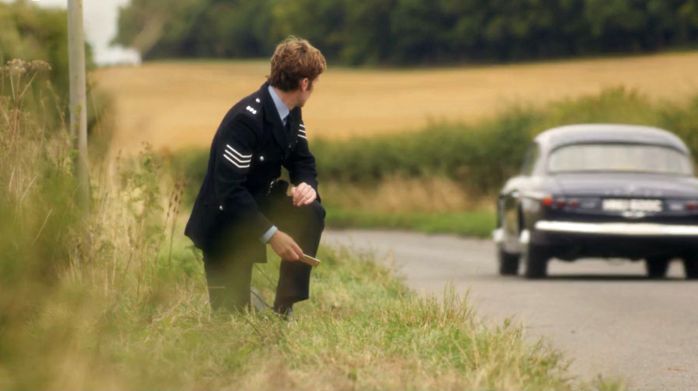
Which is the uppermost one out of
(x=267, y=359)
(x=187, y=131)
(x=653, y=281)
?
(x=267, y=359)

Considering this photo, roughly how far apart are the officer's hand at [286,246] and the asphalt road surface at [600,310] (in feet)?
3.79

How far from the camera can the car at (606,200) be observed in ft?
56.0

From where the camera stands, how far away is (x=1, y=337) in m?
6.66

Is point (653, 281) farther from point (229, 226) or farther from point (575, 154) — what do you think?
point (229, 226)

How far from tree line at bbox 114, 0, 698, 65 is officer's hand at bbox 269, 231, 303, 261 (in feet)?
191

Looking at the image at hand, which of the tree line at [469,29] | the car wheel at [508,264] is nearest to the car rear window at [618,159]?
the car wheel at [508,264]

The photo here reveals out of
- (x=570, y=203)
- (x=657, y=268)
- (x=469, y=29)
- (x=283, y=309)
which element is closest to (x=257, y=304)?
(x=283, y=309)

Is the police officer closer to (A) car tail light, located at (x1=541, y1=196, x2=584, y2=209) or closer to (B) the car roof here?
(A) car tail light, located at (x1=541, y1=196, x2=584, y2=209)

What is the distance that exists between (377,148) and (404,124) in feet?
25.7

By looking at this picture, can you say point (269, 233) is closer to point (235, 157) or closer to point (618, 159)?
point (235, 157)

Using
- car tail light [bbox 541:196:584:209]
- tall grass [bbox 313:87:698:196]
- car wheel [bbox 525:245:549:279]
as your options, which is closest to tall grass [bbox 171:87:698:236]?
tall grass [bbox 313:87:698:196]

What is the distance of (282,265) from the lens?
9695mm

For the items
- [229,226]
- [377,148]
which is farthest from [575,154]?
[377,148]

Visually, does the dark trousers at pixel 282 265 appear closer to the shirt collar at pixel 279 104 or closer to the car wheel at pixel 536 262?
the shirt collar at pixel 279 104
